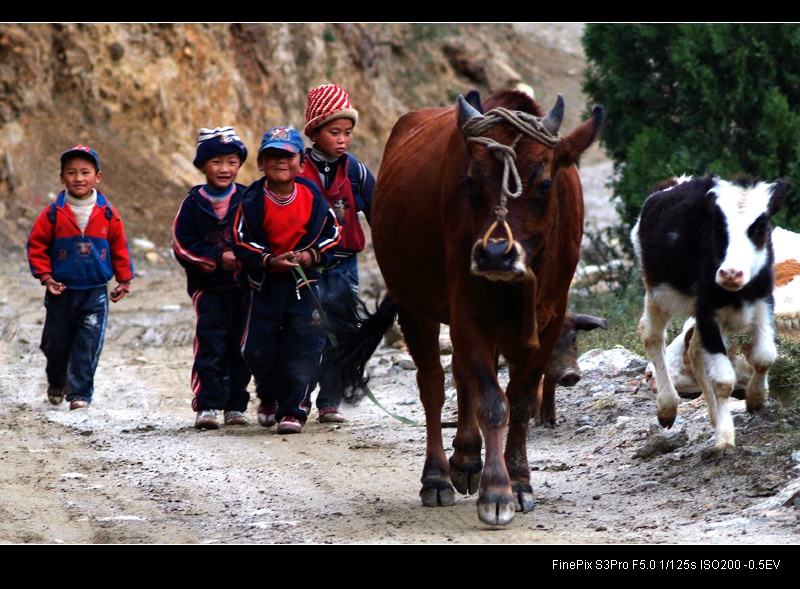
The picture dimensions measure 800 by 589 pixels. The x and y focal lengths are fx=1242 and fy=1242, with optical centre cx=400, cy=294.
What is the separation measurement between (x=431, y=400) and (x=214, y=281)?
283 centimetres

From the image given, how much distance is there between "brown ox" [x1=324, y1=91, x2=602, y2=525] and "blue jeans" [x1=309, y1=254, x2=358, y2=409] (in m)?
0.98

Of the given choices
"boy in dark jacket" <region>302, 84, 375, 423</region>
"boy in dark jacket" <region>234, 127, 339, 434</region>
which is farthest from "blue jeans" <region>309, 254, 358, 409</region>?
"boy in dark jacket" <region>234, 127, 339, 434</region>

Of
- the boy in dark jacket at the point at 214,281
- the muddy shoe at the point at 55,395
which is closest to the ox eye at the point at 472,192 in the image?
the boy in dark jacket at the point at 214,281

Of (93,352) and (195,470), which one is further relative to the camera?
(93,352)

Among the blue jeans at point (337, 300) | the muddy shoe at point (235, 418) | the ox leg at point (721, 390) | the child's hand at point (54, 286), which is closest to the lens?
the ox leg at point (721, 390)

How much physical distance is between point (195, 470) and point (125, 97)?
40.9 feet

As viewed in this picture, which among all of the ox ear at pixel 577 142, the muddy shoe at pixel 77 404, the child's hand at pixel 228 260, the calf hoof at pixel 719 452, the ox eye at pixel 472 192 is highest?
the ox ear at pixel 577 142

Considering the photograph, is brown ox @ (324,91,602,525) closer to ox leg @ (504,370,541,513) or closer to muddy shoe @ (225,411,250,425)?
ox leg @ (504,370,541,513)

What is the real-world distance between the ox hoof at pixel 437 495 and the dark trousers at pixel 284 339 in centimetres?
243

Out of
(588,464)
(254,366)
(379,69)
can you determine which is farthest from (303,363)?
(379,69)

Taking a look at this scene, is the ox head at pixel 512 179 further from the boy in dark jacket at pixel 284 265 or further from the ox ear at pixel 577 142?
the boy in dark jacket at pixel 284 265

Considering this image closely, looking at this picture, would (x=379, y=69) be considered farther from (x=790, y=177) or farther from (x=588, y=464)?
(x=588, y=464)

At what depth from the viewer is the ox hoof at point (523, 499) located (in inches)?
236

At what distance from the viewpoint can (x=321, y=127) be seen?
8.87 m
